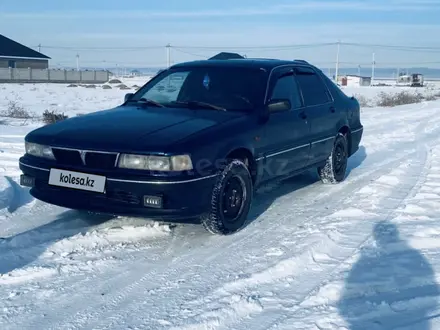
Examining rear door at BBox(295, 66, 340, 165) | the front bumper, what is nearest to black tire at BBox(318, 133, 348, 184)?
rear door at BBox(295, 66, 340, 165)

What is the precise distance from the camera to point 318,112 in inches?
261

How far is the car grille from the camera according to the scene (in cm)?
443

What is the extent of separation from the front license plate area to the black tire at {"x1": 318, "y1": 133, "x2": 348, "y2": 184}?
3577 mm

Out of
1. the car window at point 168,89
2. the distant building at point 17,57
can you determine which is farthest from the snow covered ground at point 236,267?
the distant building at point 17,57

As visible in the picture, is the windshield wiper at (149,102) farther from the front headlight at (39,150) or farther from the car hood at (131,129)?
the front headlight at (39,150)

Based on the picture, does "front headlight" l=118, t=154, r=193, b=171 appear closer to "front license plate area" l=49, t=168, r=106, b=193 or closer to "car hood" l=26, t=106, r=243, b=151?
"car hood" l=26, t=106, r=243, b=151

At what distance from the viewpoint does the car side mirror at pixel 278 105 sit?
5.48m

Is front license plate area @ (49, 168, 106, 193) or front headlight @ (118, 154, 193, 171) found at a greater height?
front headlight @ (118, 154, 193, 171)

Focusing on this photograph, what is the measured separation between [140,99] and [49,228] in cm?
183

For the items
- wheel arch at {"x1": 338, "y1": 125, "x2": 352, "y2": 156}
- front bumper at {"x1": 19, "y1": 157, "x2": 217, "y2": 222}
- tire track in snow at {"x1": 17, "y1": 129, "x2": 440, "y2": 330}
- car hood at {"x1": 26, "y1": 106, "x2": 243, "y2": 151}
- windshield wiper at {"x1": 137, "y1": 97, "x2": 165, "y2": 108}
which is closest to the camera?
tire track in snow at {"x1": 17, "y1": 129, "x2": 440, "y2": 330}

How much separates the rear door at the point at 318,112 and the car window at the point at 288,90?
0.15 meters

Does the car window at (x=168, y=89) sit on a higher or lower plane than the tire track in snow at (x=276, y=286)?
higher

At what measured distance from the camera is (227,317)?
325cm

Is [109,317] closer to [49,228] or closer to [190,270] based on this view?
[190,270]
